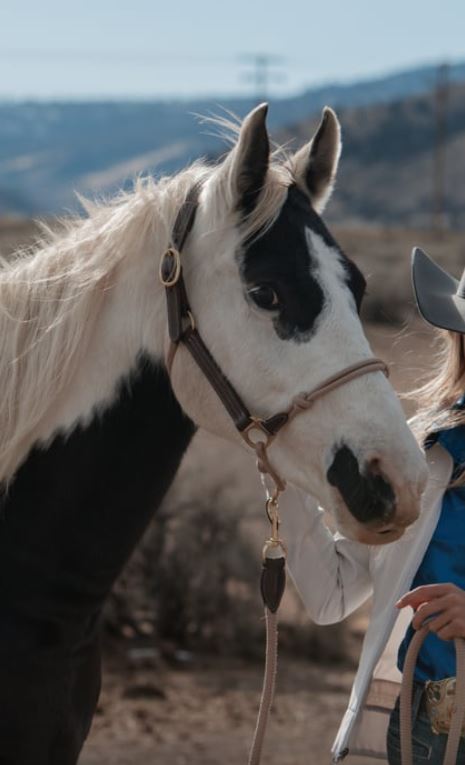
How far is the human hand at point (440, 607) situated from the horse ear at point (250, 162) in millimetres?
982

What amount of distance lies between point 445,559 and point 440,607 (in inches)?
9.5

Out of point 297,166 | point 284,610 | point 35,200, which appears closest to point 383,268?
point 284,610

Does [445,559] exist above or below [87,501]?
below

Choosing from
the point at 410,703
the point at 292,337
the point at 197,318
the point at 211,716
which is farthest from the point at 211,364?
the point at 211,716

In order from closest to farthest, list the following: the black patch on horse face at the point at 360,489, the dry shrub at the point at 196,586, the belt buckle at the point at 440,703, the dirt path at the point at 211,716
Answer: the black patch on horse face at the point at 360,489 < the belt buckle at the point at 440,703 < the dirt path at the point at 211,716 < the dry shrub at the point at 196,586

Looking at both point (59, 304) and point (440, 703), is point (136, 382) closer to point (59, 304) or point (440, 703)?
point (59, 304)

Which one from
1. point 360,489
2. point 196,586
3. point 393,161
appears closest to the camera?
point 360,489

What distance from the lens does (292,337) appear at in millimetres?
2611

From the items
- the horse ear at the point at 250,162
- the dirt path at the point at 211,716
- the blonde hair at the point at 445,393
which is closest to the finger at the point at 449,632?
the blonde hair at the point at 445,393

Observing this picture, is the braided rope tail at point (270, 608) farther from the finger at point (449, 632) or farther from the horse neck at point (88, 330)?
the horse neck at point (88, 330)

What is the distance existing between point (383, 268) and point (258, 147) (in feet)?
85.2

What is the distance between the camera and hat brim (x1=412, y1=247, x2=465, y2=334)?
2.88m

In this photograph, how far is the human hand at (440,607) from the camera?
2.61 m

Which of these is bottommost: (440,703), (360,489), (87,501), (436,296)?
(440,703)
